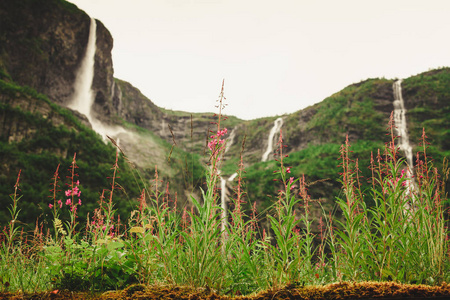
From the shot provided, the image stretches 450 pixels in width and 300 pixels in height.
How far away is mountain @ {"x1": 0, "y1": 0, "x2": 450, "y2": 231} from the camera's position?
495 inches

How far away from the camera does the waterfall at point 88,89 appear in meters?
25.9

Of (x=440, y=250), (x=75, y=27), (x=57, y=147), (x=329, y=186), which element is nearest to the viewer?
(x=440, y=250)

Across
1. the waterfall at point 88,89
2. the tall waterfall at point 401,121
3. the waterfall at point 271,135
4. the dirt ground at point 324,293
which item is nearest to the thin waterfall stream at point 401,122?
the tall waterfall at point 401,121

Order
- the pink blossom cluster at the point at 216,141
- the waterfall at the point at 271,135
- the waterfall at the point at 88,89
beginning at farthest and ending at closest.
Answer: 1. the waterfall at the point at 271,135
2. the waterfall at the point at 88,89
3. the pink blossom cluster at the point at 216,141

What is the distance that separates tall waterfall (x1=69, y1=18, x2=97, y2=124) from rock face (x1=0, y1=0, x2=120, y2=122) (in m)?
0.45

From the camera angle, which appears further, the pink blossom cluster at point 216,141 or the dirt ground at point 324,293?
the pink blossom cluster at point 216,141

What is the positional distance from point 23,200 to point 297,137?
2852cm

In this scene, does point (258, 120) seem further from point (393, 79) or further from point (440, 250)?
point (440, 250)

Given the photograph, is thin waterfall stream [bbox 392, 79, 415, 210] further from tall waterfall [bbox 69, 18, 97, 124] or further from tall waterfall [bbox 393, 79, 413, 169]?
tall waterfall [bbox 69, 18, 97, 124]

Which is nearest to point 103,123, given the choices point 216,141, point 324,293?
point 216,141

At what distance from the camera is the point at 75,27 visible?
25.5m

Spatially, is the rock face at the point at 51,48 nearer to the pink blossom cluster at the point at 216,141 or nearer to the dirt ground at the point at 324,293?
the pink blossom cluster at the point at 216,141

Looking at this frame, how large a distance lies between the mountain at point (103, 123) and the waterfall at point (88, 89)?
16.2 inches

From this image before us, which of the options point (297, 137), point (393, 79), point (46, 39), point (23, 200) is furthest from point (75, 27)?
point (393, 79)
